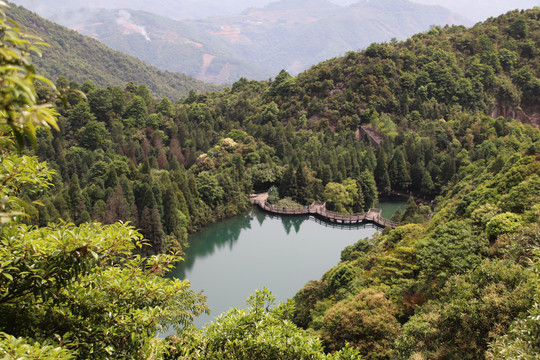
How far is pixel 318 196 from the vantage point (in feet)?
103

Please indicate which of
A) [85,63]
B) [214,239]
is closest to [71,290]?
[214,239]

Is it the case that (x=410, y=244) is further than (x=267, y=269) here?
No

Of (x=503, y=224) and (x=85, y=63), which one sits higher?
(x=85, y=63)

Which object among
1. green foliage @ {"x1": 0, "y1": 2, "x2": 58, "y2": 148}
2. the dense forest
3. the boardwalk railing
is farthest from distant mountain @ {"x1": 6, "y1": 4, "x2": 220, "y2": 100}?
green foliage @ {"x1": 0, "y1": 2, "x2": 58, "y2": 148}

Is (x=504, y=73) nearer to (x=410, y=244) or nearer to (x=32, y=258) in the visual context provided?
(x=410, y=244)

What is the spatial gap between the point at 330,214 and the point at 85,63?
61.1 meters

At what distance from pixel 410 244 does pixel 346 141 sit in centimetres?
2264

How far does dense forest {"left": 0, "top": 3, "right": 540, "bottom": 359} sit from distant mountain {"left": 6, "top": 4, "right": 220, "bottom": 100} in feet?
94.3

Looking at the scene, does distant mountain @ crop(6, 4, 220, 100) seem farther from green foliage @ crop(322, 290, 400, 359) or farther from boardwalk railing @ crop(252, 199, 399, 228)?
green foliage @ crop(322, 290, 400, 359)

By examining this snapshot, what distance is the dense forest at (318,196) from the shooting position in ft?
12.4

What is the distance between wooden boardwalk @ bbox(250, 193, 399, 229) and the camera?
2854cm

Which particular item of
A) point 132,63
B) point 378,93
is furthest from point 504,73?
point 132,63

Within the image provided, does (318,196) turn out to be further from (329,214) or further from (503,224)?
(503,224)

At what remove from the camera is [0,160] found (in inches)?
137
